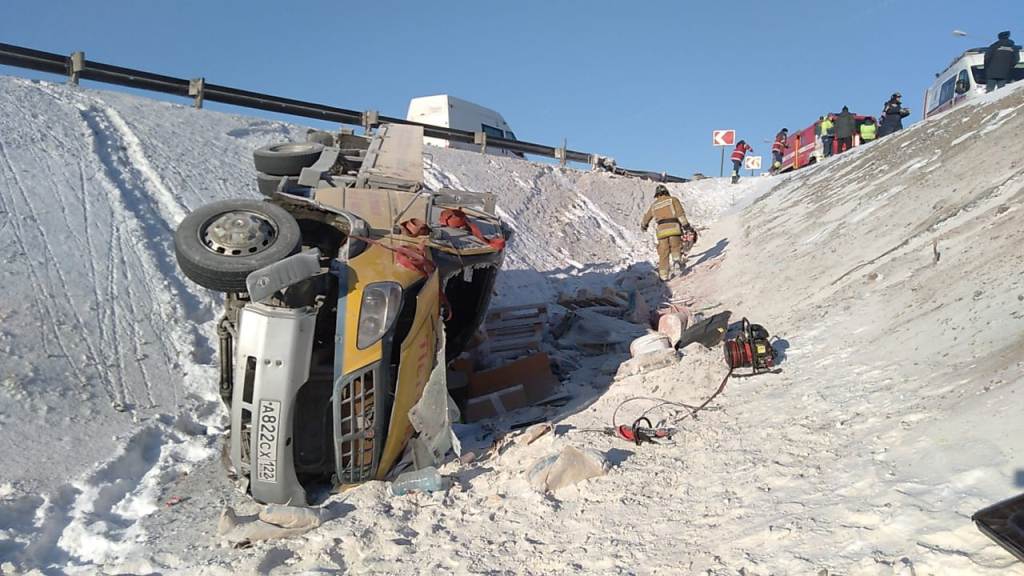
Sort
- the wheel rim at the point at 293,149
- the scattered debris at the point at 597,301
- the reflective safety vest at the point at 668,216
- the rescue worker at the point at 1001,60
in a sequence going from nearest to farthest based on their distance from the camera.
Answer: the wheel rim at the point at 293,149 → the scattered debris at the point at 597,301 → the reflective safety vest at the point at 668,216 → the rescue worker at the point at 1001,60

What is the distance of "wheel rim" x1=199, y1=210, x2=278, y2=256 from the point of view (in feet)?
15.3

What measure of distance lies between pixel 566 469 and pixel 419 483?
90cm

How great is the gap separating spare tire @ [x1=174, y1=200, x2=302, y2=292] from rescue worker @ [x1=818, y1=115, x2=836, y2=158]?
713 inches

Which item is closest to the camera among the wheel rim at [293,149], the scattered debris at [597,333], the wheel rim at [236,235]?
the wheel rim at [236,235]

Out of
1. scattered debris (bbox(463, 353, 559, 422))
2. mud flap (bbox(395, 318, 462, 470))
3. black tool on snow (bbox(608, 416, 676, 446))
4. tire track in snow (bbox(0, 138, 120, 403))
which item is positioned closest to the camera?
mud flap (bbox(395, 318, 462, 470))

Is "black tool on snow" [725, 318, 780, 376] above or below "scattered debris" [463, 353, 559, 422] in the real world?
above

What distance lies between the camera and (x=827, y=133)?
1981 centimetres

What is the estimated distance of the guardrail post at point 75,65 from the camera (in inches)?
469

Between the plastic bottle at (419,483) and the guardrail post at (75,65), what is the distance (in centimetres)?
1065

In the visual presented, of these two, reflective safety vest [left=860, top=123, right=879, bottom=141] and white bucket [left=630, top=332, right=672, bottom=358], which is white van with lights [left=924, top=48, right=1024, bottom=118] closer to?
reflective safety vest [left=860, top=123, right=879, bottom=141]

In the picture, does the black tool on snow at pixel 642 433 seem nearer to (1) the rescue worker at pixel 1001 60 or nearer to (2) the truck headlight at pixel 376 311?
(2) the truck headlight at pixel 376 311

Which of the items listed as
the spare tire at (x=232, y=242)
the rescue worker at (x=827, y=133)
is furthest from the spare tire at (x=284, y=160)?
the rescue worker at (x=827, y=133)

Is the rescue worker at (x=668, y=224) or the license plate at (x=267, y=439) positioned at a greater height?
the rescue worker at (x=668, y=224)

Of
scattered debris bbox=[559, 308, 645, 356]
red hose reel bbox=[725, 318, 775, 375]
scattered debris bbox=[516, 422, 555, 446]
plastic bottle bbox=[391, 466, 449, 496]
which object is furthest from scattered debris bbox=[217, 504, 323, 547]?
scattered debris bbox=[559, 308, 645, 356]
